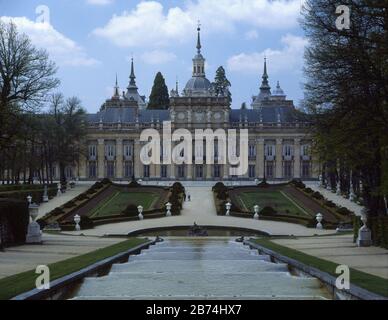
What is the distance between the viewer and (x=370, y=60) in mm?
19422

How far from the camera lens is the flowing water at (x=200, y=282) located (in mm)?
10312

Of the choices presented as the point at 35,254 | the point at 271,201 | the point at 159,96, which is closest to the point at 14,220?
the point at 35,254

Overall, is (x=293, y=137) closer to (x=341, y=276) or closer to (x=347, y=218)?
(x=347, y=218)

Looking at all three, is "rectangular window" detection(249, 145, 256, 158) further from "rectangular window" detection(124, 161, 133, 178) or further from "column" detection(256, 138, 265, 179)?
"rectangular window" detection(124, 161, 133, 178)

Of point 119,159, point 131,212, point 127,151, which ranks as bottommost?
point 131,212

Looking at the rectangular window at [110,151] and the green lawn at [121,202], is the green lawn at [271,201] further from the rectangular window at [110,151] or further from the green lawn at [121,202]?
the rectangular window at [110,151]

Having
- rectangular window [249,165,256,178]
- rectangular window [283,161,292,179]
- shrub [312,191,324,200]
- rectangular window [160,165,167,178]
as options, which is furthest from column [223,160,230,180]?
shrub [312,191,324,200]

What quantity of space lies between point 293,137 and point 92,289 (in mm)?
76895

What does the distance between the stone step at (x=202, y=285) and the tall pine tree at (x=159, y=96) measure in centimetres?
8513

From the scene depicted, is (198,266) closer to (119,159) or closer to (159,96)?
(119,159)

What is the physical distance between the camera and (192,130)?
3391 inches

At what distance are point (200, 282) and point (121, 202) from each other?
39.2 metres

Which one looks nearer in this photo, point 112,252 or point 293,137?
point 112,252
